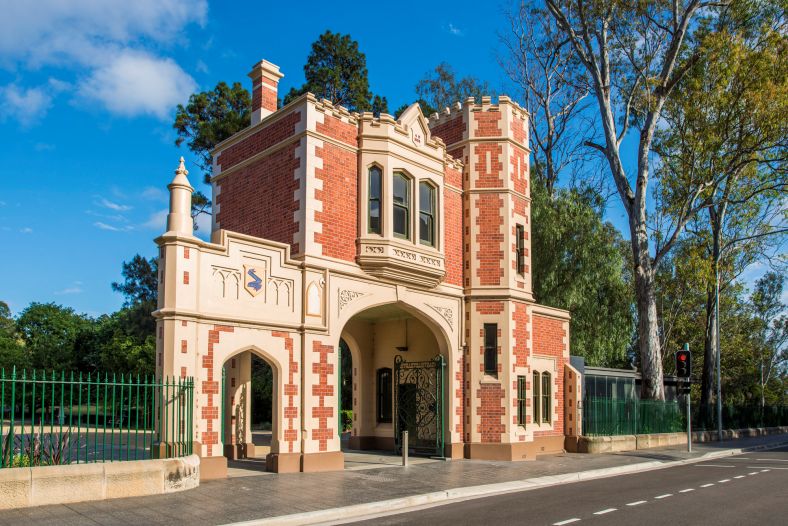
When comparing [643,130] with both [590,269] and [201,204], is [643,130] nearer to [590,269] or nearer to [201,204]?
[590,269]

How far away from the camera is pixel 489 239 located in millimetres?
21266

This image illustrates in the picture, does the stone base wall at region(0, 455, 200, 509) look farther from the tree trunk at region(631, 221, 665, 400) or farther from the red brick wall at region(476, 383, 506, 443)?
the tree trunk at region(631, 221, 665, 400)

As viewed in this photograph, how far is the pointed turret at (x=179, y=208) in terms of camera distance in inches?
565

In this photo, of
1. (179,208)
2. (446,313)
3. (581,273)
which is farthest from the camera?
(581,273)

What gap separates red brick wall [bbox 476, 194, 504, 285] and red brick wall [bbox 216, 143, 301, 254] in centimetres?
629

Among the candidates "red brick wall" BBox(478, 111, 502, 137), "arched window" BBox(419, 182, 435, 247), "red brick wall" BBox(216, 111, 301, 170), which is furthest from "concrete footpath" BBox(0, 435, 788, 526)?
"red brick wall" BBox(478, 111, 502, 137)

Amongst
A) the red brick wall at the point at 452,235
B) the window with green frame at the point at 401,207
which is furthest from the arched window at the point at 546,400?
the window with green frame at the point at 401,207

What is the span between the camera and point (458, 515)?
36.5 feet

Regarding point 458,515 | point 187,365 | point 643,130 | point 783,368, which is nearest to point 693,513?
point 458,515

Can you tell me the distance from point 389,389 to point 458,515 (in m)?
11.6

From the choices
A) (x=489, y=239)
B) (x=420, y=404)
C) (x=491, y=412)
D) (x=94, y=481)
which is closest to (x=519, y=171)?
(x=489, y=239)

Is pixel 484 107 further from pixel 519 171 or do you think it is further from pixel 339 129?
pixel 339 129

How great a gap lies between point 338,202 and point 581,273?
1886 cm

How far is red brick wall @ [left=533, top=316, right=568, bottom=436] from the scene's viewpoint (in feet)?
75.2
